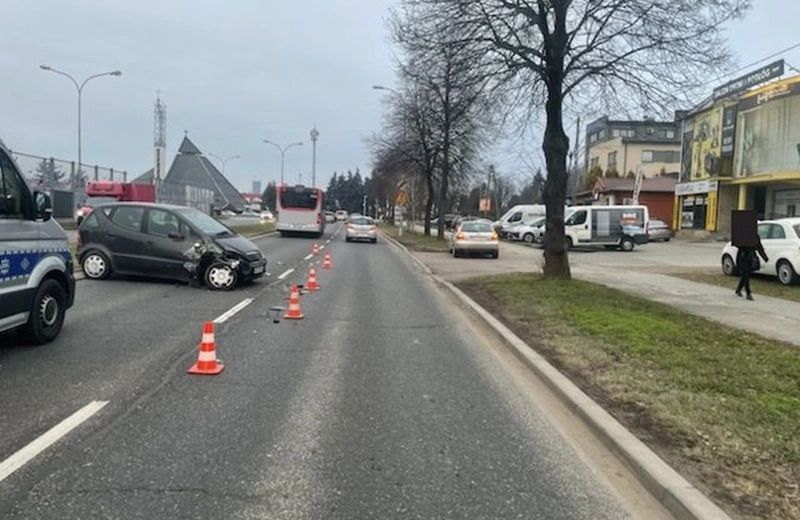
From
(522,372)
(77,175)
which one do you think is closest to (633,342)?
(522,372)

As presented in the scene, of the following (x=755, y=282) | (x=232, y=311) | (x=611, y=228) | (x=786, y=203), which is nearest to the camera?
(x=232, y=311)

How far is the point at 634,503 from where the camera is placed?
412 cm

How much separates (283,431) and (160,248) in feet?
31.3

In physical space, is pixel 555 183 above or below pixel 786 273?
above

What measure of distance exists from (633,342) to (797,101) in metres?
34.6

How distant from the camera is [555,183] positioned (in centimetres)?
1561

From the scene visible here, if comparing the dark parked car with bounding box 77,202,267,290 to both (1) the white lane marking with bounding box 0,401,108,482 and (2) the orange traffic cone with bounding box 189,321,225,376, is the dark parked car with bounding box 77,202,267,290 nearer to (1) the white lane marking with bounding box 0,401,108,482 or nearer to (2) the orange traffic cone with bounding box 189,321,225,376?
(2) the orange traffic cone with bounding box 189,321,225,376

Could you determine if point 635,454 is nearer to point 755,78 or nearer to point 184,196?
point 755,78

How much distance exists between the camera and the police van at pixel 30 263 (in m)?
7.05

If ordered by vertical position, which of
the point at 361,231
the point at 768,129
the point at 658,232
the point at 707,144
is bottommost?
the point at 361,231

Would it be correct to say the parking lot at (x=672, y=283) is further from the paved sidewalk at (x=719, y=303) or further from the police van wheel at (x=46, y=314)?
the police van wheel at (x=46, y=314)

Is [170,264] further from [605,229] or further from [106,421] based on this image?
[605,229]

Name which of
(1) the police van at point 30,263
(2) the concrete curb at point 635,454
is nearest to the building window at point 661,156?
(2) the concrete curb at point 635,454

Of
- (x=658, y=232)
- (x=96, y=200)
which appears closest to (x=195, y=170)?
(x=96, y=200)
